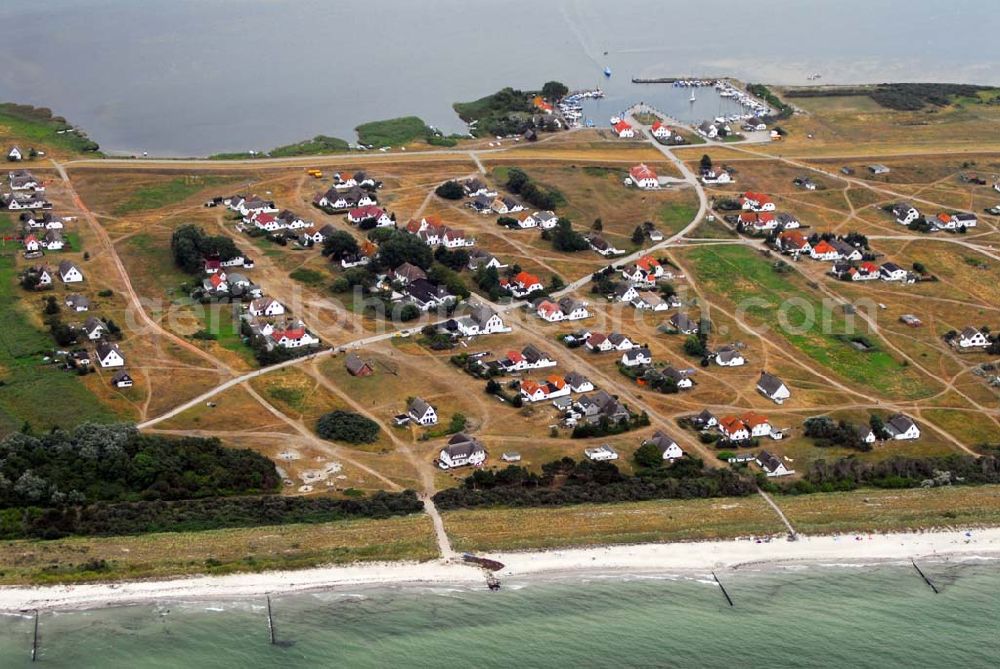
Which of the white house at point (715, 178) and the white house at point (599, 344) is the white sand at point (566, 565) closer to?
the white house at point (599, 344)

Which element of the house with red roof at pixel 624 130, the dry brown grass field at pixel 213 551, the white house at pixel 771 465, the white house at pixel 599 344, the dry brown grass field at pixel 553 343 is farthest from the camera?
the house with red roof at pixel 624 130

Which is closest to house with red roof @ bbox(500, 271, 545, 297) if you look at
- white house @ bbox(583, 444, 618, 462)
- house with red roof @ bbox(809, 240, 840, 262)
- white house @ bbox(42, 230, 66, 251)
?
house with red roof @ bbox(809, 240, 840, 262)

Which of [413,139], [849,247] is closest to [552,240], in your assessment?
[849,247]

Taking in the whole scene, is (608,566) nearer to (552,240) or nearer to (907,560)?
(907,560)

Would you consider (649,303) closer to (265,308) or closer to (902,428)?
(902,428)

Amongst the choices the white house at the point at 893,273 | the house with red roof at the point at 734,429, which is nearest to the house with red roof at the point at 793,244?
the white house at the point at 893,273

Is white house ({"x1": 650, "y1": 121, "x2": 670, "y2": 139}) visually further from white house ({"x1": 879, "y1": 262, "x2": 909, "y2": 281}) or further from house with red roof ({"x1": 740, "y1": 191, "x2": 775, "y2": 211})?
white house ({"x1": 879, "y1": 262, "x2": 909, "y2": 281})

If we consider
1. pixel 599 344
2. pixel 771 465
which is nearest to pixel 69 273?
pixel 599 344
